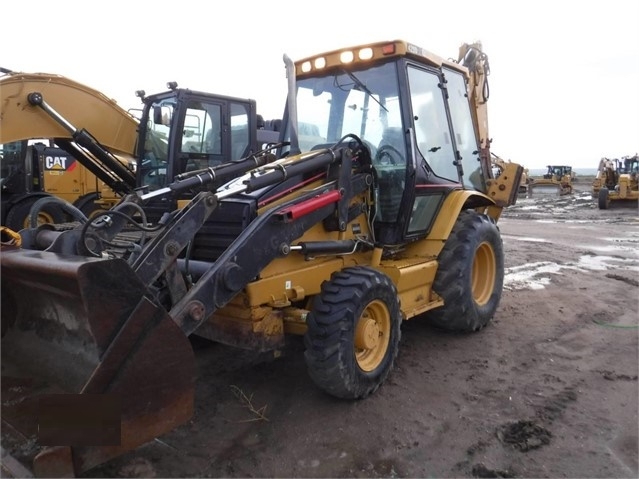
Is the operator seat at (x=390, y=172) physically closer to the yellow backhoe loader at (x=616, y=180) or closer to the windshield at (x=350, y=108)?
the windshield at (x=350, y=108)

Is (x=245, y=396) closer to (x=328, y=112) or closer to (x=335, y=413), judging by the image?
(x=335, y=413)

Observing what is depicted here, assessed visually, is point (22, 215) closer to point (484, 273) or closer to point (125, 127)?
point (125, 127)

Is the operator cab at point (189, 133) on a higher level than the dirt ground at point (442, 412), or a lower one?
higher

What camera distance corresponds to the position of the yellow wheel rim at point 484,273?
5461 millimetres

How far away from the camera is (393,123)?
4.50 m

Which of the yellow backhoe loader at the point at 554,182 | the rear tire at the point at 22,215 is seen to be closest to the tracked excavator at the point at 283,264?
the rear tire at the point at 22,215

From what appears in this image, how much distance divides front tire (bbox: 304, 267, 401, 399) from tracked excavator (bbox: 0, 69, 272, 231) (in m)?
4.43

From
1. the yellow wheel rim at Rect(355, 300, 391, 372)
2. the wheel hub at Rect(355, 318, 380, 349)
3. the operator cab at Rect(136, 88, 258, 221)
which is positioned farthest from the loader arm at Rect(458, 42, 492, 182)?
the operator cab at Rect(136, 88, 258, 221)

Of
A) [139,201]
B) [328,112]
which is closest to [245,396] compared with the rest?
[139,201]

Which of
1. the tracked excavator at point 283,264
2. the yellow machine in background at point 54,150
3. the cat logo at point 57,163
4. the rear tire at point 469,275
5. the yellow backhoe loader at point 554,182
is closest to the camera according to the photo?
the tracked excavator at point 283,264

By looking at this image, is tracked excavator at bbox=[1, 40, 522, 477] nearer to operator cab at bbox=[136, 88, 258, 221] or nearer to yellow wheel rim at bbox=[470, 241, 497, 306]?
yellow wheel rim at bbox=[470, 241, 497, 306]

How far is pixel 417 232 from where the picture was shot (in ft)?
15.4

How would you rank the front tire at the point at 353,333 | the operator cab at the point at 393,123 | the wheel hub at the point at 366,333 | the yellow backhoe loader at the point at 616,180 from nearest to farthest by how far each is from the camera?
the front tire at the point at 353,333 → the wheel hub at the point at 366,333 → the operator cab at the point at 393,123 → the yellow backhoe loader at the point at 616,180

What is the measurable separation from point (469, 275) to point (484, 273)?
832 millimetres
